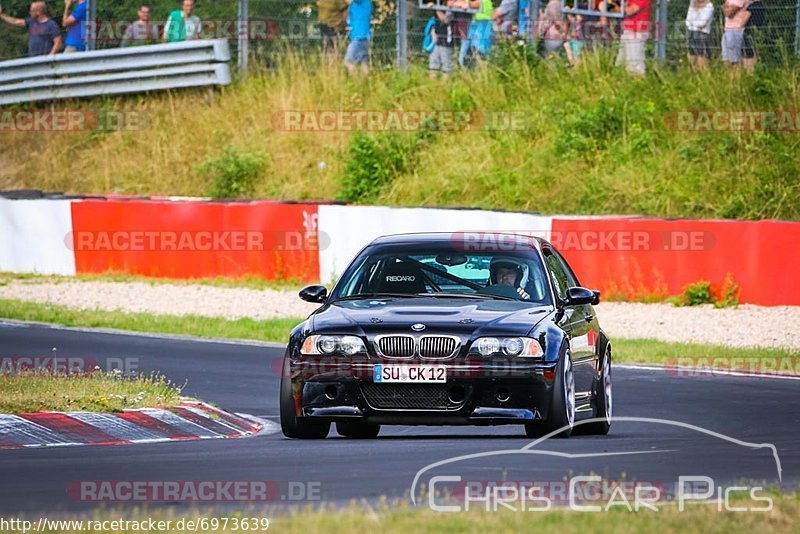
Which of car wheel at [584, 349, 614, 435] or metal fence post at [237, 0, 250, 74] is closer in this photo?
car wheel at [584, 349, 614, 435]

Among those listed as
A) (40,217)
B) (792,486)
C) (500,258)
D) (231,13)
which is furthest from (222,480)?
(231,13)

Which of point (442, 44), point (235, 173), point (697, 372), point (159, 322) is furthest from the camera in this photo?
point (235, 173)

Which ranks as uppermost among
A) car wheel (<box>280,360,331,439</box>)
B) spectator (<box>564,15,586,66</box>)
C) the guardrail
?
spectator (<box>564,15,586,66</box>)

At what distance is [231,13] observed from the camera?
30953mm

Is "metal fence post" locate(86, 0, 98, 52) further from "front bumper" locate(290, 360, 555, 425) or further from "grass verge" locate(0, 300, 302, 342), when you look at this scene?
"front bumper" locate(290, 360, 555, 425)

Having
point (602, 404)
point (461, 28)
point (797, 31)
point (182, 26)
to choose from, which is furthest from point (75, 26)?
point (602, 404)

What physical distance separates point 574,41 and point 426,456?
19.9m

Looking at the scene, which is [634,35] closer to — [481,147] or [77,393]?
[481,147]

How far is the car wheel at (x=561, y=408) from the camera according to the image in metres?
9.78

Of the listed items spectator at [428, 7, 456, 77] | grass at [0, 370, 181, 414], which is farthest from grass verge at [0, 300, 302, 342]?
spectator at [428, 7, 456, 77]

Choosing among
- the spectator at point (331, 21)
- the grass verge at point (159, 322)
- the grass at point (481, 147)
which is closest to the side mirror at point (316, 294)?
the grass verge at point (159, 322)

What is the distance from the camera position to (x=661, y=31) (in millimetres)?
26234

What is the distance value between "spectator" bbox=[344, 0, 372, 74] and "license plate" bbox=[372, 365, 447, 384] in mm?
18722

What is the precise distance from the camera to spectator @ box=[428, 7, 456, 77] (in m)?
27.5
